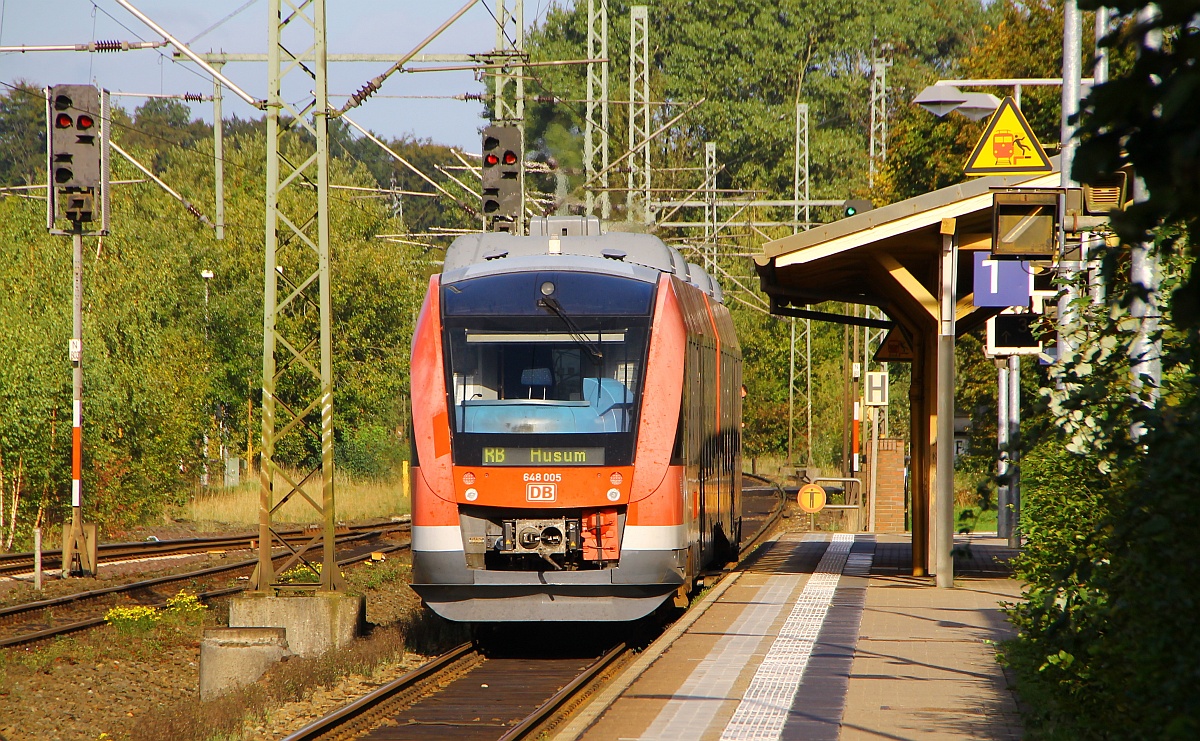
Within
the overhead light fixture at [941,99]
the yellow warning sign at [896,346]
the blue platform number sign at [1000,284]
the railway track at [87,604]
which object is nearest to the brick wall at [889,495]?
the yellow warning sign at [896,346]

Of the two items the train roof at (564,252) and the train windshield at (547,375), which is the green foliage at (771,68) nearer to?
the train roof at (564,252)

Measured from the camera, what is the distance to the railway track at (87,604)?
574 inches

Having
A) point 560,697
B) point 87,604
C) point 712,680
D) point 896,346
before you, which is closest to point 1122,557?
point 712,680

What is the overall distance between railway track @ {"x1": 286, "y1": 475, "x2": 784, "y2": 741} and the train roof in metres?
3.39

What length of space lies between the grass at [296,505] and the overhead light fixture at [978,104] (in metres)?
17.2

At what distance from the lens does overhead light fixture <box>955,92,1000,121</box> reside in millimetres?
14852

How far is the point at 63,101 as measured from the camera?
707 inches

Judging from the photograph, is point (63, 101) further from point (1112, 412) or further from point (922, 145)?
point (922, 145)

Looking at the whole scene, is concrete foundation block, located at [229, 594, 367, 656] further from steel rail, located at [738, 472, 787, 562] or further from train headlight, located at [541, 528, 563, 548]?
steel rail, located at [738, 472, 787, 562]

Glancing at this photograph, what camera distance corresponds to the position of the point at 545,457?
37.9 ft

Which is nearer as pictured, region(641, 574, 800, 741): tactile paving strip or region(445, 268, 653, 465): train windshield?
region(641, 574, 800, 741): tactile paving strip

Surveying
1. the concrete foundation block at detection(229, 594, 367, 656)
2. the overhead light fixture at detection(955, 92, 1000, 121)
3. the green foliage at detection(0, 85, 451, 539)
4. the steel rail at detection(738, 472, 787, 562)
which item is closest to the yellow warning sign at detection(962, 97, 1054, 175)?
the overhead light fixture at detection(955, 92, 1000, 121)

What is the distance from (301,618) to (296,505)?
19.8 m

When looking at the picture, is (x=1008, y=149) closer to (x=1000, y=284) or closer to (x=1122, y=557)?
(x=1000, y=284)
